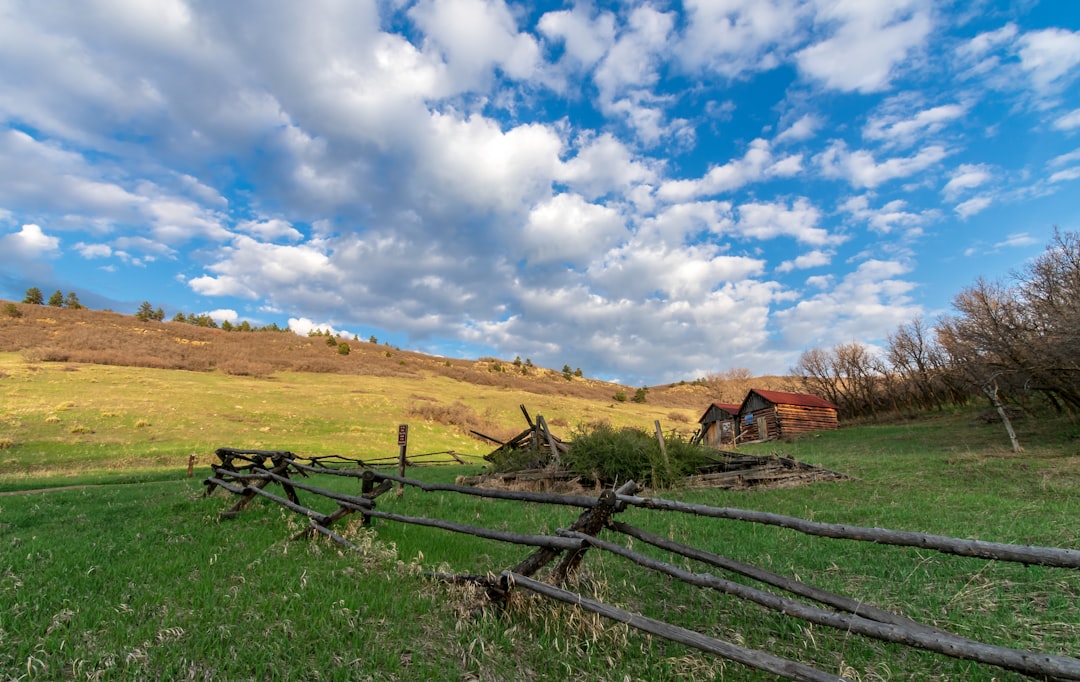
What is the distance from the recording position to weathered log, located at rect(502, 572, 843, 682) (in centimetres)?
268

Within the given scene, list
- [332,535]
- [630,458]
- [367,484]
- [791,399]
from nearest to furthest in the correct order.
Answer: [332,535] → [367,484] → [630,458] → [791,399]

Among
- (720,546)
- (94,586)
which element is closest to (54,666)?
(94,586)

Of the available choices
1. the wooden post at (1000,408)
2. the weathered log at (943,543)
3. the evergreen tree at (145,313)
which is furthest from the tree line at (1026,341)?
the evergreen tree at (145,313)

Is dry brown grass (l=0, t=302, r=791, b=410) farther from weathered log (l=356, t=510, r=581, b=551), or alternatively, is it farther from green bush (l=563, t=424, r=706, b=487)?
weathered log (l=356, t=510, r=581, b=551)

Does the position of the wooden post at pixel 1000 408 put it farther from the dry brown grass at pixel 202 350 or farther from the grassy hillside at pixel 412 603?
the dry brown grass at pixel 202 350

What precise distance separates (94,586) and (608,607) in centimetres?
477

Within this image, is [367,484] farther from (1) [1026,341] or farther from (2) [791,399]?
(2) [791,399]

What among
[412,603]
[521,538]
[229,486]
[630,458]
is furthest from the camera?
[630,458]

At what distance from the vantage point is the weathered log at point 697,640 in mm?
2678

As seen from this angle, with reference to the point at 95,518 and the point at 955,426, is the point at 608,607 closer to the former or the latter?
the point at 95,518

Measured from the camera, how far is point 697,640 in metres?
3.09

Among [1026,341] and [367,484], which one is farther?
[1026,341]

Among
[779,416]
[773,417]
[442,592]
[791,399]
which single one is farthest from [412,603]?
[791,399]

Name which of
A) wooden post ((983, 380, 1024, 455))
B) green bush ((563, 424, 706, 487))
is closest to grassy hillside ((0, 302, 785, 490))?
green bush ((563, 424, 706, 487))
